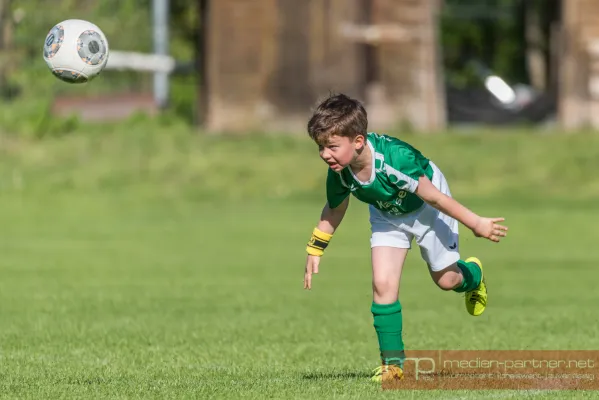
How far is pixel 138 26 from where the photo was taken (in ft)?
152

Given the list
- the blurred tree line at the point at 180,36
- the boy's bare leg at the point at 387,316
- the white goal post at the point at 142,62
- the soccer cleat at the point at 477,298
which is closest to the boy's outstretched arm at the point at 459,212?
the boy's bare leg at the point at 387,316

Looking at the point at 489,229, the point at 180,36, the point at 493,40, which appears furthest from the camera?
the point at 493,40

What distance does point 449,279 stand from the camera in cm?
995

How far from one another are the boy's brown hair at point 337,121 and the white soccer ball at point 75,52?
191 centimetres

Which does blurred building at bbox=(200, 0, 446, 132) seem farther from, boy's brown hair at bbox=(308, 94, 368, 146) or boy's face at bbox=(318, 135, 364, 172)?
boy's face at bbox=(318, 135, 364, 172)

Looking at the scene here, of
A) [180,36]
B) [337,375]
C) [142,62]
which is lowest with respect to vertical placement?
[337,375]

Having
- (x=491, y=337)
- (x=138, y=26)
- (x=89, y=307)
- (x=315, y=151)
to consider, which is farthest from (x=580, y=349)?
(x=138, y=26)

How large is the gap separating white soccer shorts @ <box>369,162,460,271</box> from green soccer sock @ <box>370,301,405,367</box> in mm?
439

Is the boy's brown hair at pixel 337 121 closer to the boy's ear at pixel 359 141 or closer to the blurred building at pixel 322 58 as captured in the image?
the boy's ear at pixel 359 141

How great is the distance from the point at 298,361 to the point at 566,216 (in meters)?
16.4

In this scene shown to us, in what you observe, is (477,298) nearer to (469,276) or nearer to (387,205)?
(469,276)

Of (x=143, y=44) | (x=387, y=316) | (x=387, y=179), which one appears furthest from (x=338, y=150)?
(x=143, y=44)

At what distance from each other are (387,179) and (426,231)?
0.66m

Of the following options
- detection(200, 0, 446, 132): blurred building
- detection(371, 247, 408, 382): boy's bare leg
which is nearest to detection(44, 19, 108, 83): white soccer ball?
detection(371, 247, 408, 382): boy's bare leg
